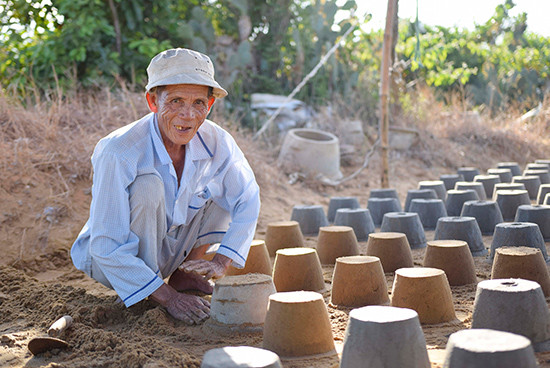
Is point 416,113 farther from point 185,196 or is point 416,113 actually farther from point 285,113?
point 185,196

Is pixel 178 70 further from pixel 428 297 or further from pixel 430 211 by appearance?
pixel 430 211

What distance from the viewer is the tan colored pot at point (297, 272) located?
123 inches

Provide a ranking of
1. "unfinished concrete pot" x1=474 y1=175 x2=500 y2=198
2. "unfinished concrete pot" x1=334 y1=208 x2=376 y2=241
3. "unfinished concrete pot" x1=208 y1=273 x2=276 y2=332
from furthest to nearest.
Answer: "unfinished concrete pot" x1=474 y1=175 x2=500 y2=198 < "unfinished concrete pot" x1=334 y1=208 x2=376 y2=241 < "unfinished concrete pot" x1=208 y1=273 x2=276 y2=332

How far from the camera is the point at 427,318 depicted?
2521mm

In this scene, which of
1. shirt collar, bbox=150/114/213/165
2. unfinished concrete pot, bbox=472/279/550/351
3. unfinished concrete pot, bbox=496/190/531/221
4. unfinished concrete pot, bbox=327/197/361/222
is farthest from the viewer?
unfinished concrete pot, bbox=327/197/361/222

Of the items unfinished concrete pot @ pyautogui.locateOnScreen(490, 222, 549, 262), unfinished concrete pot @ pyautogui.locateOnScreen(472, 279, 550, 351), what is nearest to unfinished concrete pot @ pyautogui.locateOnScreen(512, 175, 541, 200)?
unfinished concrete pot @ pyautogui.locateOnScreen(490, 222, 549, 262)

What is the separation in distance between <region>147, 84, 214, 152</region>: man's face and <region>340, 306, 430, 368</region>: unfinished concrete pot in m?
1.21

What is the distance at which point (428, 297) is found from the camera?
251cm

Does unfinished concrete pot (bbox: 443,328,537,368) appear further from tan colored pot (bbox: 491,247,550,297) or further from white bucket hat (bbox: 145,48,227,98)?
white bucket hat (bbox: 145,48,227,98)

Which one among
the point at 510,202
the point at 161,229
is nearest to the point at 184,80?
the point at 161,229

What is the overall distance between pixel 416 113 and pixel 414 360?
29.5 feet

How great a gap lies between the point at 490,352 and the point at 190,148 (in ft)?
5.60

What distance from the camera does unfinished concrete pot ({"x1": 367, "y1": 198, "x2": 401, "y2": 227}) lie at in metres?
5.09

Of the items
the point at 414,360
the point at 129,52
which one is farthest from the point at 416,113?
the point at 414,360
